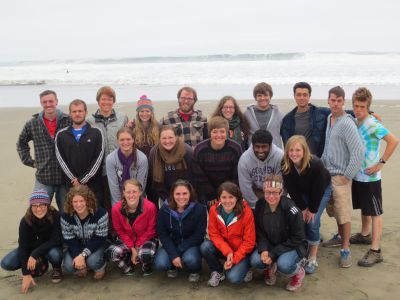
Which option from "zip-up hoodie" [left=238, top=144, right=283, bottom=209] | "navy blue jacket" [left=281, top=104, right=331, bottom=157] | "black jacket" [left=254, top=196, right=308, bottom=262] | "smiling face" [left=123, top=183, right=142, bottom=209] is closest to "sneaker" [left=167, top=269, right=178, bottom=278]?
"smiling face" [left=123, top=183, right=142, bottom=209]

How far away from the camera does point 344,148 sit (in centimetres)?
414

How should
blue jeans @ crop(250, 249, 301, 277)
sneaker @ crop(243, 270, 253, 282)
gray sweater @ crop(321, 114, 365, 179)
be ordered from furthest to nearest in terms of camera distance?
gray sweater @ crop(321, 114, 365, 179) < sneaker @ crop(243, 270, 253, 282) < blue jeans @ crop(250, 249, 301, 277)

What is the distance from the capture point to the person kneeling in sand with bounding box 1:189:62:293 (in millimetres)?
3979

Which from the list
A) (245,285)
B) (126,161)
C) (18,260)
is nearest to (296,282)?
(245,285)

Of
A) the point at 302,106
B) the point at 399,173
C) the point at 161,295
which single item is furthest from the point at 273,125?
the point at 399,173

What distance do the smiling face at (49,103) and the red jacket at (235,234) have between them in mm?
2240

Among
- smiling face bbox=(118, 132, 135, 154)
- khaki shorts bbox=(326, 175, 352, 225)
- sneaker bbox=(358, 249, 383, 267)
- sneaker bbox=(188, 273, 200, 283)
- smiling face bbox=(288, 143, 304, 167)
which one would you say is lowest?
sneaker bbox=(188, 273, 200, 283)

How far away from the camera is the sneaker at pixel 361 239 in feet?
15.3

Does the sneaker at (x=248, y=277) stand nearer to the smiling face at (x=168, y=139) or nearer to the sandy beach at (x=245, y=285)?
the sandy beach at (x=245, y=285)

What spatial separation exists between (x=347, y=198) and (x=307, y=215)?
0.55m

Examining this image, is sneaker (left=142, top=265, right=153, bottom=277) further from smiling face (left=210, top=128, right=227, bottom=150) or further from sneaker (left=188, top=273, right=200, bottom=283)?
smiling face (left=210, top=128, right=227, bottom=150)

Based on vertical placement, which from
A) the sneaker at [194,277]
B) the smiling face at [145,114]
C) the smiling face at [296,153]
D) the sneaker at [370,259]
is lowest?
the sneaker at [194,277]

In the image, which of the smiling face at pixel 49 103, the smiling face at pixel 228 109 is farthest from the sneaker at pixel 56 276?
the smiling face at pixel 228 109

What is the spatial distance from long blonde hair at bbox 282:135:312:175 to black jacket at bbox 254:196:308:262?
1.03 ft
